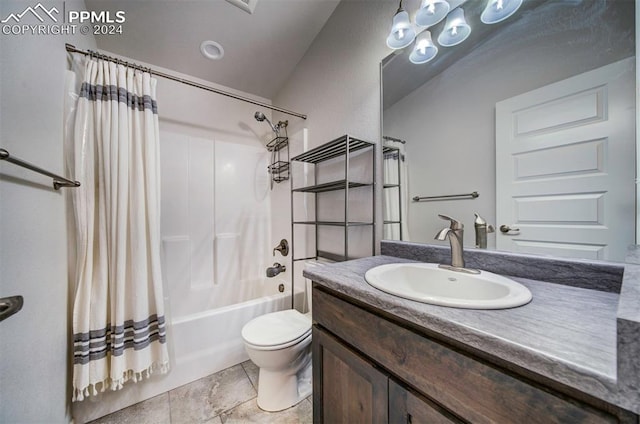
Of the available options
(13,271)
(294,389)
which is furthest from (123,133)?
(294,389)

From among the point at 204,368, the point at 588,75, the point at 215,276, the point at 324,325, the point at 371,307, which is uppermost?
the point at 588,75

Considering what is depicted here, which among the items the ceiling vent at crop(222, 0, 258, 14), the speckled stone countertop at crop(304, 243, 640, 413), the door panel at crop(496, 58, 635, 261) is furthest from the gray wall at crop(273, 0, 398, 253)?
the speckled stone countertop at crop(304, 243, 640, 413)

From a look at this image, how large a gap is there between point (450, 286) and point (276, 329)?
3.19ft

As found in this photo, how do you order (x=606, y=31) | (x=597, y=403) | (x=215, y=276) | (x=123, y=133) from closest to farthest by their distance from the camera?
(x=597, y=403) < (x=606, y=31) < (x=123, y=133) < (x=215, y=276)

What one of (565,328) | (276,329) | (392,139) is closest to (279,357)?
(276,329)

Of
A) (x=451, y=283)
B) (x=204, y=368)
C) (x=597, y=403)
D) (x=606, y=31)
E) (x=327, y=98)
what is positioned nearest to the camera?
(x=597, y=403)

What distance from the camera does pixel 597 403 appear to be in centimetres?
32

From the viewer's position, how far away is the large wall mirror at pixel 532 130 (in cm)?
64

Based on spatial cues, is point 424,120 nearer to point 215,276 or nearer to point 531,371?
point 531,371

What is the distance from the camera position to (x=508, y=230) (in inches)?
32.5

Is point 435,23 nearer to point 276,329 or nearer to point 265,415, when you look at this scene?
point 276,329

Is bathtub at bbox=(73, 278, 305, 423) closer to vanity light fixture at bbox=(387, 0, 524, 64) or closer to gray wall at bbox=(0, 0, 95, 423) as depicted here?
gray wall at bbox=(0, 0, 95, 423)

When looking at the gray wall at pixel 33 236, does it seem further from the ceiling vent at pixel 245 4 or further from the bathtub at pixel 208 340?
the ceiling vent at pixel 245 4

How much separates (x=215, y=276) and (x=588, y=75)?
2.55 meters
